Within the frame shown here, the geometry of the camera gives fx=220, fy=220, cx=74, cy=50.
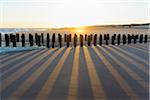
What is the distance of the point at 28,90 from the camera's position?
4.56m

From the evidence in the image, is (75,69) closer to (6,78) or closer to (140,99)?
(6,78)

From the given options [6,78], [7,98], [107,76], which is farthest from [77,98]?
[6,78]

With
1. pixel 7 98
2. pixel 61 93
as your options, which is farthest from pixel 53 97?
pixel 7 98

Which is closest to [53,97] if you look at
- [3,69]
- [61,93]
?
[61,93]

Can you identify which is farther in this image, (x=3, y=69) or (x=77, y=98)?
(x=3, y=69)

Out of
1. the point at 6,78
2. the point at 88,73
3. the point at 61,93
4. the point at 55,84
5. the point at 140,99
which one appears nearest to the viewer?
the point at 140,99

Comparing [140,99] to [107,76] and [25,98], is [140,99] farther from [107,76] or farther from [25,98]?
[25,98]

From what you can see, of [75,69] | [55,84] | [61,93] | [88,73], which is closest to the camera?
[61,93]

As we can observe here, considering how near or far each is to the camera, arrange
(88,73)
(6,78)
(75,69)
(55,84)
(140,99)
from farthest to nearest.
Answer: (75,69), (88,73), (6,78), (55,84), (140,99)

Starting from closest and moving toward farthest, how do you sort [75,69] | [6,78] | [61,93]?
[61,93], [6,78], [75,69]

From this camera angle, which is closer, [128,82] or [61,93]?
[61,93]

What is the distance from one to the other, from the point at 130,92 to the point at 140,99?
1.18 feet

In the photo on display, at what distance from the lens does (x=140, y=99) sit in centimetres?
408

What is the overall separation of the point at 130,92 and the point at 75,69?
240 centimetres
